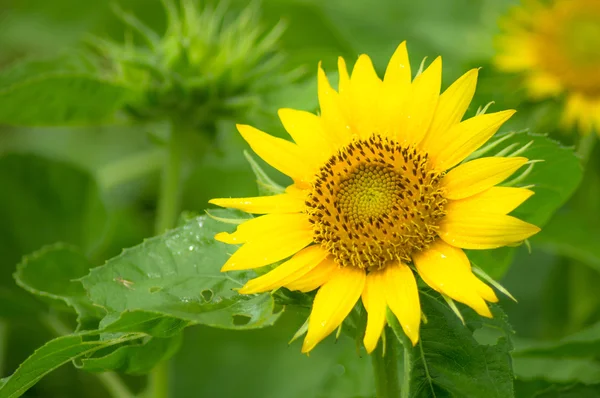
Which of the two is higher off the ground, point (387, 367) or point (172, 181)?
point (172, 181)

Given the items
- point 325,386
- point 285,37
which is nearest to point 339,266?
point 325,386

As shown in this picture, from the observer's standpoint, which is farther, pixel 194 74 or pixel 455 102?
pixel 194 74

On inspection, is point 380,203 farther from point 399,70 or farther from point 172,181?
point 172,181

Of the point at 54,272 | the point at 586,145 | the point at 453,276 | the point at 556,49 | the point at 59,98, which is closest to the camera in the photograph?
the point at 453,276

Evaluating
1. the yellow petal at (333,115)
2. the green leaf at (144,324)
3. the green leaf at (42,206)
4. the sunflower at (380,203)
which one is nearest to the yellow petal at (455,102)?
the sunflower at (380,203)

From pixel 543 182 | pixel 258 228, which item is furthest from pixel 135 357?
pixel 543 182

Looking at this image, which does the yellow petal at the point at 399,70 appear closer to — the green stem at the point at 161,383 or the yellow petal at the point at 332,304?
the yellow petal at the point at 332,304

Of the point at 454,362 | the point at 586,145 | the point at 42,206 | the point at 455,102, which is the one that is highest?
the point at 455,102
